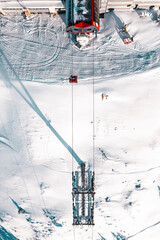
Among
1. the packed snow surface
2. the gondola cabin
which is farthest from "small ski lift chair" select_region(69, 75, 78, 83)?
the gondola cabin

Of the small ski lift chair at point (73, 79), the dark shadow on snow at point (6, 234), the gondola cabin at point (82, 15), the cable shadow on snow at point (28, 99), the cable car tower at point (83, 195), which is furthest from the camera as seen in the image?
the dark shadow on snow at point (6, 234)

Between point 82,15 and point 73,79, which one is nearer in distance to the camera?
point 82,15

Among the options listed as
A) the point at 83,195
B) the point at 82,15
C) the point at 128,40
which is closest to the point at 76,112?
the point at 82,15

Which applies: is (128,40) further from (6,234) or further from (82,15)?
(6,234)

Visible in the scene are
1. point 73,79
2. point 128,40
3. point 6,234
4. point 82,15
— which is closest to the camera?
point 82,15

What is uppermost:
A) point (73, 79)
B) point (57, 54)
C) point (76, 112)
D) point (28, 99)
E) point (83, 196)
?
point (57, 54)

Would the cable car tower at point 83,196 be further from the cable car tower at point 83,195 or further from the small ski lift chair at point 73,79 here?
the small ski lift chair at point 73,79

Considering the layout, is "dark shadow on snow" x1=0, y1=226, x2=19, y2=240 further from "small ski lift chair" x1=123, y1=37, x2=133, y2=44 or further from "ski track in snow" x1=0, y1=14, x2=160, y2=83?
"small ski lift chair" x1=123, y1=37, x2=133, y2=44

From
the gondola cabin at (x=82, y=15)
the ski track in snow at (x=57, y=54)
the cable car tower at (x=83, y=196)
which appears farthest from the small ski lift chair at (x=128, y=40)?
the cable car tower at (x=83, y=196)

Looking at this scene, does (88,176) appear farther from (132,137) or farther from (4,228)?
(4,228)
